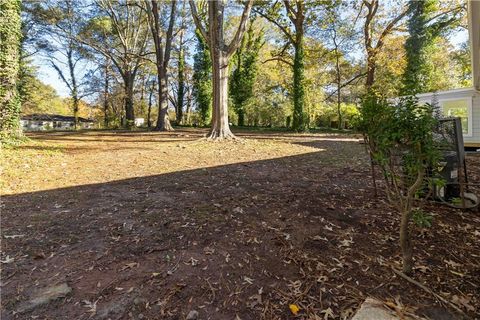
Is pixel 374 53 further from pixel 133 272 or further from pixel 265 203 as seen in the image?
pixel 133 272

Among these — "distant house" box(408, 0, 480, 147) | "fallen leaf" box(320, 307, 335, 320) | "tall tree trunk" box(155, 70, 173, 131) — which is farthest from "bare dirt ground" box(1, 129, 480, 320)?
"tall tree trunk" box(155, 70, 173, 131)

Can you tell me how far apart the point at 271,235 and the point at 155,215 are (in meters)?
1.41

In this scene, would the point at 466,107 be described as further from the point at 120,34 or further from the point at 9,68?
the point at 120,34

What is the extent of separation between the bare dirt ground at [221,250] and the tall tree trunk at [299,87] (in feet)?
37.7

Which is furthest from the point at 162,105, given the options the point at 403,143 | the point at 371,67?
the point at 403,143

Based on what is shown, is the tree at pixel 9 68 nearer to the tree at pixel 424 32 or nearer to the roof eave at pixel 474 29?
the roof eave at pixel 474 29

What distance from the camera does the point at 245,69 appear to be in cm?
2172

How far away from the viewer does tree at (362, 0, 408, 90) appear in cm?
1621

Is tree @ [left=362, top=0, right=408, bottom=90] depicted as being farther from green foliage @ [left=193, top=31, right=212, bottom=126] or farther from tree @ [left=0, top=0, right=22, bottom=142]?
tree @ [left=0, top=0, right=22, bottom=142]

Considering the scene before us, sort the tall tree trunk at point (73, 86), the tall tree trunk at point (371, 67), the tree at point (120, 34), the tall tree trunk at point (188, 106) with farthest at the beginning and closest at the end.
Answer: the tall tree trunk at point (188, 106)
the tall tree trunk at point (73, 86)
the tree at point (120, 34)
the tall tree trunk at point (371, 67)

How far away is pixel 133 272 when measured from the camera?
6.82ft

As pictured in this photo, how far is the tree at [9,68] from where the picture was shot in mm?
6969

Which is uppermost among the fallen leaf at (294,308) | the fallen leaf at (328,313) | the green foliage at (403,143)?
the green foliage at (403,143)

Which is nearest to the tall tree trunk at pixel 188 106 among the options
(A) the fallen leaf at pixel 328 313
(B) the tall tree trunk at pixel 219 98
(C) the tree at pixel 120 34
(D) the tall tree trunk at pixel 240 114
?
(D) the tall tree trunk at pixel 240 114
